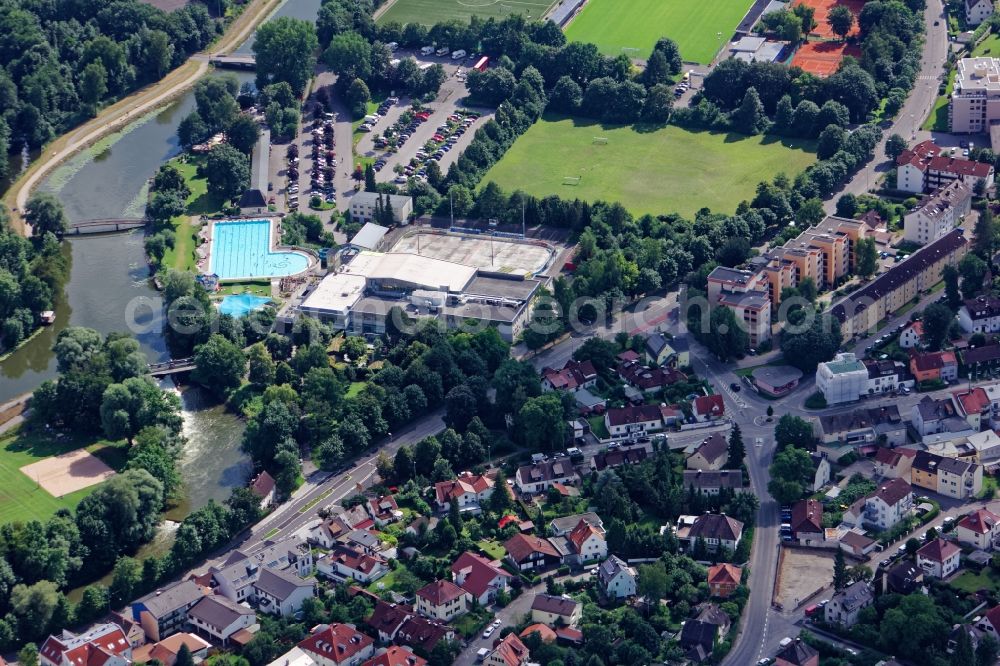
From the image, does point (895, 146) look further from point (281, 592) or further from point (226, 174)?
point (281, 592)

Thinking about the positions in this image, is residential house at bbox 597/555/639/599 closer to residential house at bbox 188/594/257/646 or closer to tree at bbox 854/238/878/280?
residential house at bbox 188/594/257/646

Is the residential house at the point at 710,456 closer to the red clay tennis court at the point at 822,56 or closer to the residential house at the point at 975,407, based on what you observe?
the residential house at the point at 975,407

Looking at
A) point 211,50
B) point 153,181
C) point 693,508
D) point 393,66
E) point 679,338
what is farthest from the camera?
point 211,50

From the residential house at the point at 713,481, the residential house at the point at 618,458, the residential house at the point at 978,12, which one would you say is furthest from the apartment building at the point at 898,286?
the residential house at the point at 978,12

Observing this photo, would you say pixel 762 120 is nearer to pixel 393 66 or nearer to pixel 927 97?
pixel 927 97

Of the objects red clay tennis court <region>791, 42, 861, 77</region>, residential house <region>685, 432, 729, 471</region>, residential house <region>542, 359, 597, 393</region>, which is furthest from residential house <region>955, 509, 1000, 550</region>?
red clay tennis court <region>791, 42, 861, 77</region>

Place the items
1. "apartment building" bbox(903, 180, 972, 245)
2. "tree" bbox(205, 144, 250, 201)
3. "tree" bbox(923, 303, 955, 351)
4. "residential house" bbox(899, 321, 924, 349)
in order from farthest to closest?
"tree" bbox(205, 144, 250, 201) < "apartment building" bbox(903, 180, 972, 245) < "residential house" bbox(899, 321, 924, 349) < "tree" bbox(923, 303, 955, 351)

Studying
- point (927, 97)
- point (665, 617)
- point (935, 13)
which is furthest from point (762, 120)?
point (665, 617)

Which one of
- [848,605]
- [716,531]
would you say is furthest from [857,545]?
[716,531]
